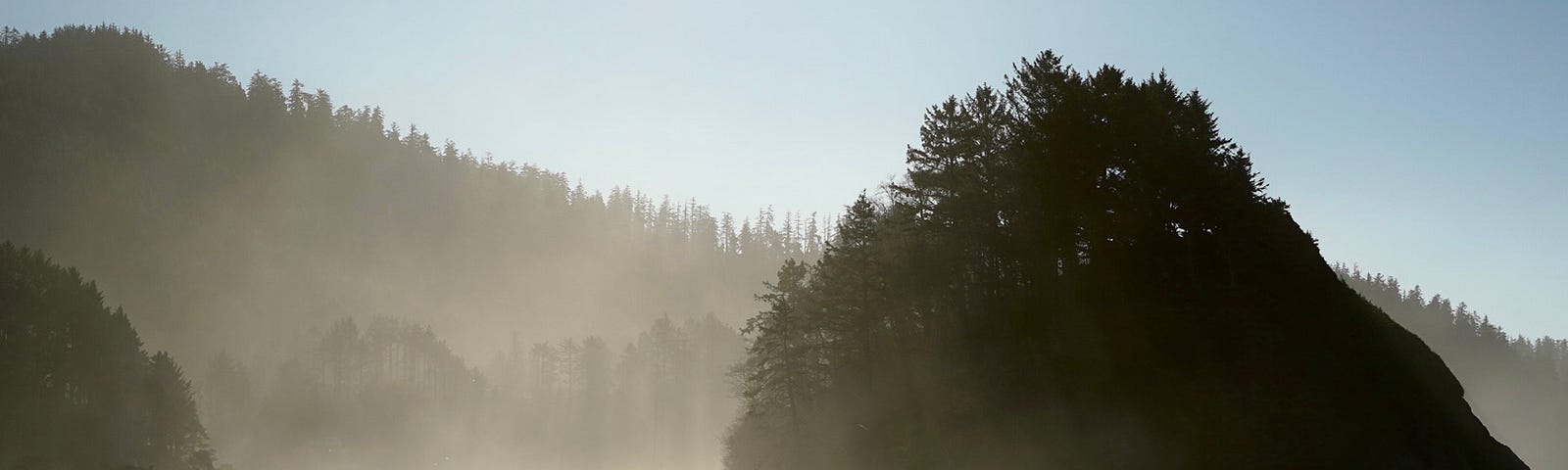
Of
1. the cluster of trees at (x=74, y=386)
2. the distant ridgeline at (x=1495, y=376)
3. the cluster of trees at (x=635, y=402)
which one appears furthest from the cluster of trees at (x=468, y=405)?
the distant ridgeline at (x=1495, y=376)

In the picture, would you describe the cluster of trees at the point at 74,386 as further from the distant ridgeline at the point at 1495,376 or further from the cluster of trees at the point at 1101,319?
the distant ridgeline at the point at 1495,376

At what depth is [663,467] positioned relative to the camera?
114750mm

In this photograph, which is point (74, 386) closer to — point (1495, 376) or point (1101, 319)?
point (1101, 319)

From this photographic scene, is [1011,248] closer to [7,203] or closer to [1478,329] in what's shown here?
[1478,329]

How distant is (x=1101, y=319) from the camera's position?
36.9 m

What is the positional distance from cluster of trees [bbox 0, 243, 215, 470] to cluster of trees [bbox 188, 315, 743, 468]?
50.8 metres

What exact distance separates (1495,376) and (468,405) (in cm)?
15084

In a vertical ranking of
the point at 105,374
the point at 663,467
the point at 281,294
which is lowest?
the point at 663,467

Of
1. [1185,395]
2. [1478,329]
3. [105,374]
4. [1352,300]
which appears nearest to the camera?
[1185,395]

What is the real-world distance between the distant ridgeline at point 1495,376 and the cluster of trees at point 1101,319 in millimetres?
116484

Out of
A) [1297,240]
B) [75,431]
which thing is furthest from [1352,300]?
[75,431]

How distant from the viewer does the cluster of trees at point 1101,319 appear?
31734 mm

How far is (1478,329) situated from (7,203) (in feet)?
864

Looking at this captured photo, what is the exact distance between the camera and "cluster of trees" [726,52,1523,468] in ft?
104
